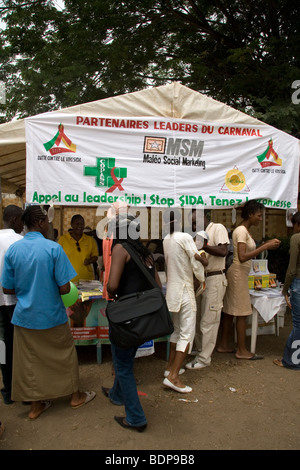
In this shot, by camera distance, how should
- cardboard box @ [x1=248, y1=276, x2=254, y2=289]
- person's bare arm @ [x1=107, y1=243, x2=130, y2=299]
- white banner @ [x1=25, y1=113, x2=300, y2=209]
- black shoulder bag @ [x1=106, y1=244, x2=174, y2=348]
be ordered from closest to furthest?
black shoulder bag @ [x1=106, y1=244, x2=174, y2=348], person's bare arm @ [x1=107, y1=243, x2=130, y2=299], white banner @ [x1=25, y1=113, x2=300, y2=209], cardboard box @ [x1=248, y1=276, x2=254, y2=289]

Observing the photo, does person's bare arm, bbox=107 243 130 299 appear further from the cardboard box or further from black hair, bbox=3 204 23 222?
the cardboard box

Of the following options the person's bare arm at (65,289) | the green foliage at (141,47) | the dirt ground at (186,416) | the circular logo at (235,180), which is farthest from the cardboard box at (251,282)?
Answer: the green foliage at (141,47)

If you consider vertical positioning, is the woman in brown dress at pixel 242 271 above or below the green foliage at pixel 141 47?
below

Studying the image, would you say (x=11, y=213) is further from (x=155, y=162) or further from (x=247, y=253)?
(x=247, y=253)

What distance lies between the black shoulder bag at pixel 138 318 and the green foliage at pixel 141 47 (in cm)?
576

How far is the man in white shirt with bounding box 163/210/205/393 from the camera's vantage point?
375 cm

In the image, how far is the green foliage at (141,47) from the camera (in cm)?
771

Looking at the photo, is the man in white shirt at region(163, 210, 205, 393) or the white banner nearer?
the man in white shirt at region(163, 210, 205, 393)

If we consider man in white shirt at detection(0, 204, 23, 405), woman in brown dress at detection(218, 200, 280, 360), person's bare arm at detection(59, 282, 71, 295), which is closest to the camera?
person's bare arm at detection(59, 282, 71, 295)

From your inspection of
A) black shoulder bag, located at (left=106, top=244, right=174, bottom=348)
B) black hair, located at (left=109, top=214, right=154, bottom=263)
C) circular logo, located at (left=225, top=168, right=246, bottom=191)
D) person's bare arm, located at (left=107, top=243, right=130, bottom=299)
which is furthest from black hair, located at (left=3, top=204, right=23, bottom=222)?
circular logo, located at (left=225, top=168, right=246, bottom=191)

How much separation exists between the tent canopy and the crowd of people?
101cm

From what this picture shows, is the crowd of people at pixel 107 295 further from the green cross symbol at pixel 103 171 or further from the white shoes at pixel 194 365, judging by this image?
the green cross symbol at pixel 103 171

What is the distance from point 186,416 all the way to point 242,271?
1.95 metres

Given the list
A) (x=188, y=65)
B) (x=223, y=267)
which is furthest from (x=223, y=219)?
(x=223, y=267)
